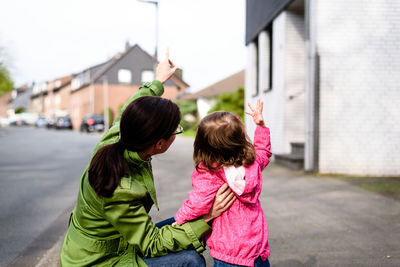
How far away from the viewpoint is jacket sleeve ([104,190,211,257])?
1817mm

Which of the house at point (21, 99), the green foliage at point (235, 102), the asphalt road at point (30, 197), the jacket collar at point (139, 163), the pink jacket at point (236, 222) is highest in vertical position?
the house at point (21, 99)

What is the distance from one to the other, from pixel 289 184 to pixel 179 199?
257 cm

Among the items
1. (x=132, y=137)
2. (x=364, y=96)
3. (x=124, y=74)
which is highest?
(x=124, y=74)

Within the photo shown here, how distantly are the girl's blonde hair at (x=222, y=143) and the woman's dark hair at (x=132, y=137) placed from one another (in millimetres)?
304

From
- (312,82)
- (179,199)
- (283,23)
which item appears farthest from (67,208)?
(283,23)

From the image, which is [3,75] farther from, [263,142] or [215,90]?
[263,142]

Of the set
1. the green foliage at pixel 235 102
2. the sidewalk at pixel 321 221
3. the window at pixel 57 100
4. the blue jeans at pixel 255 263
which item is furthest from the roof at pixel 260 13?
the window at pixel 57 100

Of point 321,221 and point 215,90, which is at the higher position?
point 215,90

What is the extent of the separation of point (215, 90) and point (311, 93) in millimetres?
34955

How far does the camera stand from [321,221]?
196 inches

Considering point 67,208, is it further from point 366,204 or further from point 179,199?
point 366,204

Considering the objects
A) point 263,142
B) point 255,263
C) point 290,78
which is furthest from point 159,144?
point 290,78

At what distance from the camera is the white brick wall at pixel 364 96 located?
8898mm

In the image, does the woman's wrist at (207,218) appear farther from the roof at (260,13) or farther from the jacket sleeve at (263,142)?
the roof at (260,13)
